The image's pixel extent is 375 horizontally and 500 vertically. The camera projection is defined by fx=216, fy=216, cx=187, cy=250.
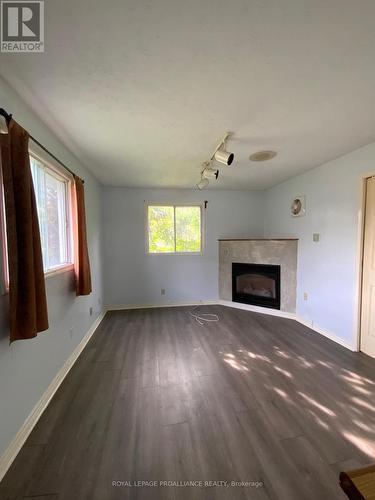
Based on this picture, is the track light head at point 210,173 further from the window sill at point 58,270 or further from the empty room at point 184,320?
the window sill at point 58,270

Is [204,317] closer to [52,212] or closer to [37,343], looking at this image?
[37,343]

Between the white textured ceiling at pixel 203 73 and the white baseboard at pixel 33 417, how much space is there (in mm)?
2256

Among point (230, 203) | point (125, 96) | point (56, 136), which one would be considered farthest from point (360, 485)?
Result: point (230, 203)

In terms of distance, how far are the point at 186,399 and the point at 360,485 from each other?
1.40m

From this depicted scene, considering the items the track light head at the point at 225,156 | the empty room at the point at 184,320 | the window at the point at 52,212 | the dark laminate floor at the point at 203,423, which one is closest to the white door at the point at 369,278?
the empty room at the point at 184,320

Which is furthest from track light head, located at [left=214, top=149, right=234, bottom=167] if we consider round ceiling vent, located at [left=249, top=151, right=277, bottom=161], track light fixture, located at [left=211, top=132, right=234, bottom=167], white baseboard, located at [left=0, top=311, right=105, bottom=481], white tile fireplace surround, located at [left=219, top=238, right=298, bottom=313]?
white baseboard, located at [left=0, top=311, right=105, bottom=481]

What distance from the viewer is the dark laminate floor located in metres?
1.19

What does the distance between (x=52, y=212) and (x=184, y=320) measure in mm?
2473

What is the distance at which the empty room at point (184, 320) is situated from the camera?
1104 millimetres

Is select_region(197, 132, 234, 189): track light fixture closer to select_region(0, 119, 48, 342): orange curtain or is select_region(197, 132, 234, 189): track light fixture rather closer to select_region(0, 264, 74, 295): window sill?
select_region(0, 119, 48, 342): orange curtain

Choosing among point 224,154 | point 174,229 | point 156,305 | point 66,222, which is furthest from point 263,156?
point 156,305

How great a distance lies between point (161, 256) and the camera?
14.0ft
